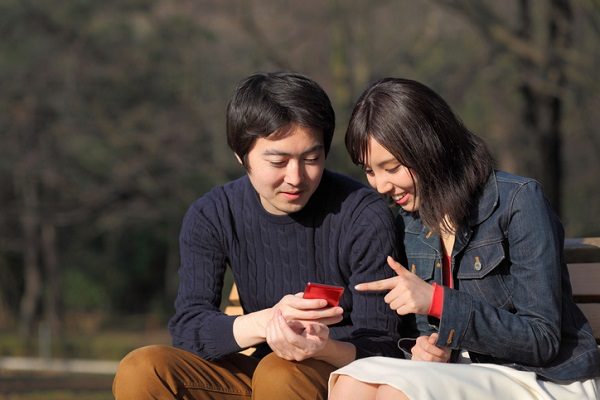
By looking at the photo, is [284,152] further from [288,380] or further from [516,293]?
[516,293]

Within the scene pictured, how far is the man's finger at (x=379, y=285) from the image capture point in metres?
2.89

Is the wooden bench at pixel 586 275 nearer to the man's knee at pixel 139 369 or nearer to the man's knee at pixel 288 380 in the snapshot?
the man's knee at pixel 288 380

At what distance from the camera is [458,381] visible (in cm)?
275

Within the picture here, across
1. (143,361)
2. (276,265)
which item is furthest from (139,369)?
(276,265)

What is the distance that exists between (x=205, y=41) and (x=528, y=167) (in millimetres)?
7774

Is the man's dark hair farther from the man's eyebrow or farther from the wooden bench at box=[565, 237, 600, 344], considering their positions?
the wooden bench at box=[565, 237, 600, 344]

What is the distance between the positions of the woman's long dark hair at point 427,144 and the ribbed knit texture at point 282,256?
0.24 meters

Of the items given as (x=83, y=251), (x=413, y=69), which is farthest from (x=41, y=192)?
(x=413, y=69)

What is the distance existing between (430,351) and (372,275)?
330mm

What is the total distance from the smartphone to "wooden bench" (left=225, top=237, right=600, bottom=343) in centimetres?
99

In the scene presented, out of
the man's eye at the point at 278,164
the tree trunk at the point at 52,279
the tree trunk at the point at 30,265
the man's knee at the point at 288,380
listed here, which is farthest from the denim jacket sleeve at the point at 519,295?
the tree trunk at the point at 52,279

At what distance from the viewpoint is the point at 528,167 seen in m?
11.6

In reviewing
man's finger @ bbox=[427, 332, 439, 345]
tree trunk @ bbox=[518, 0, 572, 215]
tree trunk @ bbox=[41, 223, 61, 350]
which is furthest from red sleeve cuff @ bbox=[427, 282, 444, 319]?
tree trunk @ bbox=[41, 223, 61, 350]

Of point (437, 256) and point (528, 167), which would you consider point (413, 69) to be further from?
point (437, 256)
